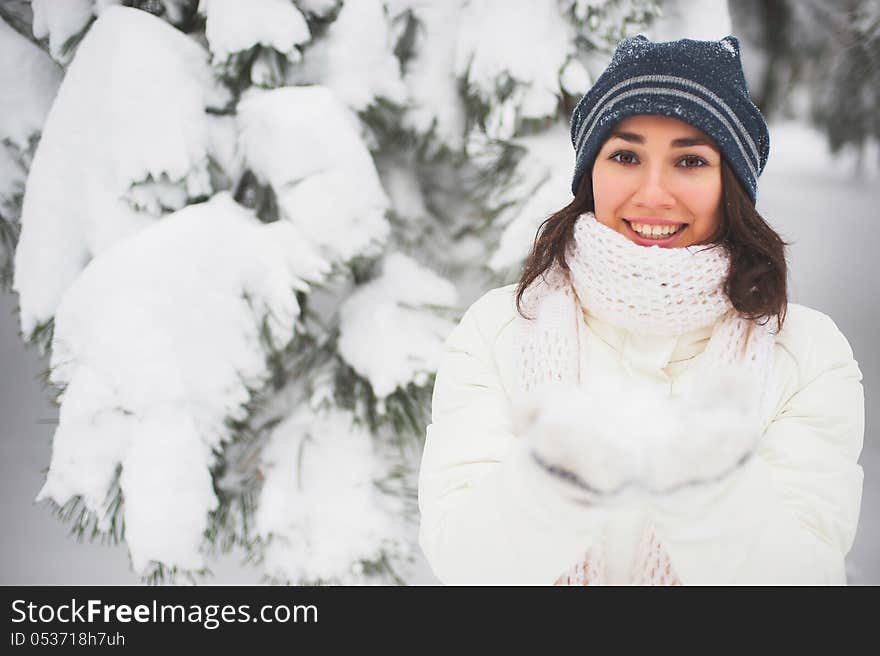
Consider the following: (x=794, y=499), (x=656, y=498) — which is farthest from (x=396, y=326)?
(x=656, y=498)

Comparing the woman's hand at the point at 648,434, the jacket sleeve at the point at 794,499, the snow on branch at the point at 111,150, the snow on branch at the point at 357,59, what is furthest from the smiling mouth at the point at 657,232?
the snow on branch at the point at 111,150

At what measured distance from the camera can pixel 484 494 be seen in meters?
0.98

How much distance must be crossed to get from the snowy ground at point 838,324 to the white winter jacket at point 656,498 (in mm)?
671

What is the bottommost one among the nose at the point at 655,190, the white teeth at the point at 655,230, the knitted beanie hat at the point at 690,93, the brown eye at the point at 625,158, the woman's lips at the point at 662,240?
the woman's lips at the point at 662,240

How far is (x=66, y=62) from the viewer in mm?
2084

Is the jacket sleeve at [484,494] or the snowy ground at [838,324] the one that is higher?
the jacket sleeve at [484,494]

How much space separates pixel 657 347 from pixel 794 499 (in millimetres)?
321

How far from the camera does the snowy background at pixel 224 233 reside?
6.09 ft

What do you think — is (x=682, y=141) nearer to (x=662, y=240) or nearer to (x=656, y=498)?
(x=662, y=240)

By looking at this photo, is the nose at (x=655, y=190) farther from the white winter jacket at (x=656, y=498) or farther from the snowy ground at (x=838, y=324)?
the snowy ground at (x=838, y=324)

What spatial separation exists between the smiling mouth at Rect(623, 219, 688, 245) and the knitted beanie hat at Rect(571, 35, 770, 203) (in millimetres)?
133

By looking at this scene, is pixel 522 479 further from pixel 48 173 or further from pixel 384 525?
pixel 48 173

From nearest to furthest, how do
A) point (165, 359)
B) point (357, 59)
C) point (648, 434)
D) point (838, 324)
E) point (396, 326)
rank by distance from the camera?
point (648, 434) < point (165, 359) < point (357, 59) < point (396, 326) < point (838, 324)
